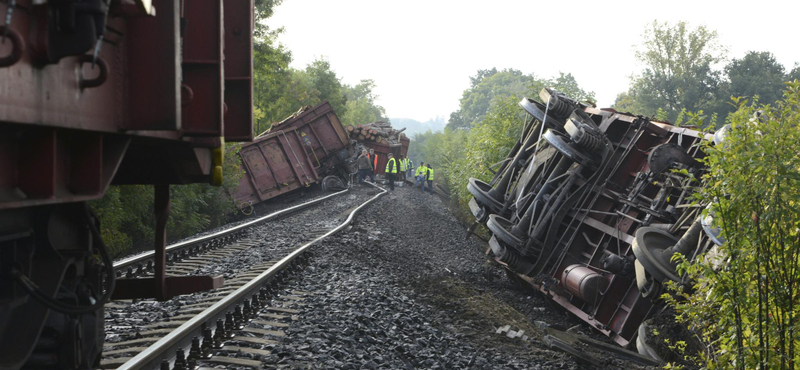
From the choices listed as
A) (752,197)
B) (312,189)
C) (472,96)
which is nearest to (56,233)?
(752,197)

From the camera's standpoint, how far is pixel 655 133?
9.61 meters

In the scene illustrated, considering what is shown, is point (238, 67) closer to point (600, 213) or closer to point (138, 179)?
point (138, 179)

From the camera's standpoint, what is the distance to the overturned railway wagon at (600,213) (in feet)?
26.8

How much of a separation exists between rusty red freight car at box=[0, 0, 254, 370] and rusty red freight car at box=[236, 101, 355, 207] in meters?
14.6

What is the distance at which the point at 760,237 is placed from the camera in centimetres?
400

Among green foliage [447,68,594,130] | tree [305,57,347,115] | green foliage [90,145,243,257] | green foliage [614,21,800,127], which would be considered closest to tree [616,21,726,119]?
green foliage [614,21,800,127]

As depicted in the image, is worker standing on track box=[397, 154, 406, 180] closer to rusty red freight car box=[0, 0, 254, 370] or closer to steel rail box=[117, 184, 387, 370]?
steel rail box=[117, 184, 387, 370]

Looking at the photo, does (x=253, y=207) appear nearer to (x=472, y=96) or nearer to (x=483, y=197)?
(x=483, y=197)

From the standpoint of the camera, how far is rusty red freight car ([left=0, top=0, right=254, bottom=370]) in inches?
81.5

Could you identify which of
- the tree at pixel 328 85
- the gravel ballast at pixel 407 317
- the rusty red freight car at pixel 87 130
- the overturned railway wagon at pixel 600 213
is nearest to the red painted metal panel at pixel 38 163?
the rusty red freight car at pixel 87 130

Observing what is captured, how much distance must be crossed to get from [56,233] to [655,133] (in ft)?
29.2

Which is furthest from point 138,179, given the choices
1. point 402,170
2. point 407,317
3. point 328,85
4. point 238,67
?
point 328,85

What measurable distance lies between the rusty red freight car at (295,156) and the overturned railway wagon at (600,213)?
8.99 metres

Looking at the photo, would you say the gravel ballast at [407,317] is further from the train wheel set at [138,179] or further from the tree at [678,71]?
the tree at [678,71]
